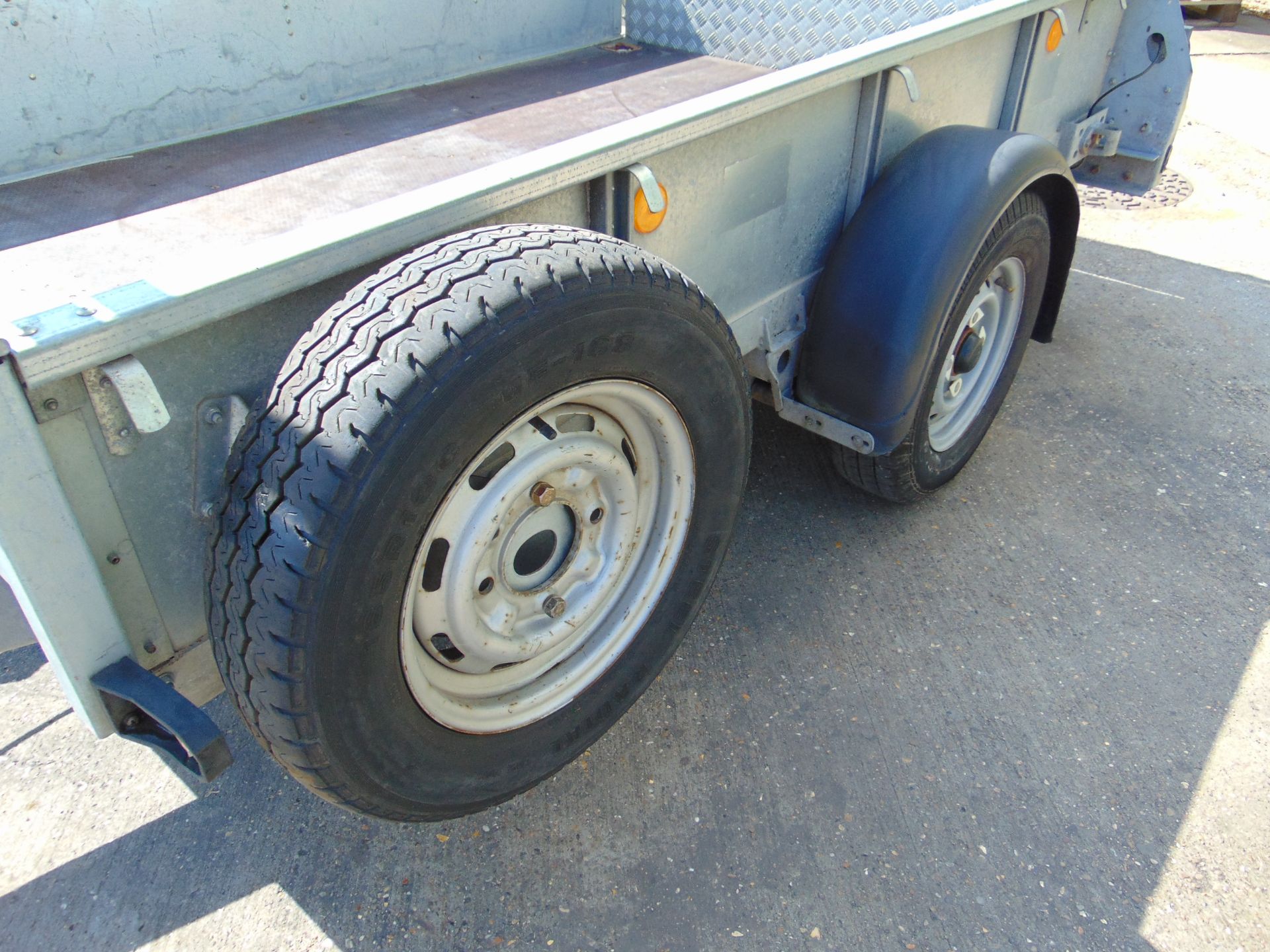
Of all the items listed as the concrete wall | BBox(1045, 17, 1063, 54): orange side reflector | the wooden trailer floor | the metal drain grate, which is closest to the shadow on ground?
the wooden trailer floor

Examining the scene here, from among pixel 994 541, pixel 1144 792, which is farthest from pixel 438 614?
pixel 994 541

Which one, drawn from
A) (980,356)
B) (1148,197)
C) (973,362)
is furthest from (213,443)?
(1148,197)

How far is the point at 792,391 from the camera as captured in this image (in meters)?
2.68

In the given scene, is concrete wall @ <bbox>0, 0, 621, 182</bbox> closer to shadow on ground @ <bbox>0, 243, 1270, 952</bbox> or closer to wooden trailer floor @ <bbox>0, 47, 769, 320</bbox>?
wooden trailer floor @ <bbox>0, 47, 769, 320</bbox>

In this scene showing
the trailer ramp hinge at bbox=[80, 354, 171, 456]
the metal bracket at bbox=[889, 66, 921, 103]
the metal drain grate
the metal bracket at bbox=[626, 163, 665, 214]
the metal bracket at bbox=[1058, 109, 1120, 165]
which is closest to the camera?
the trailer ramp hinge at bbox=[80, 354, 171, 456]

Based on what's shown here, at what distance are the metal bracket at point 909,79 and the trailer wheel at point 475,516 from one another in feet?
3.39

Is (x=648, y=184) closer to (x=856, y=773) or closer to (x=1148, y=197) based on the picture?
(x=856, y=773)

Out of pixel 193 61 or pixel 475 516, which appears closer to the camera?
pixel 475 516

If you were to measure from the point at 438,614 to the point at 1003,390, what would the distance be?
7.76 feet

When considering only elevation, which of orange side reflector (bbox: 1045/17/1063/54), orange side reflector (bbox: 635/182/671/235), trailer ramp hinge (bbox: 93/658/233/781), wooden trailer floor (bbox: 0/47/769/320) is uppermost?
orange side reflector (bbox: 1045/17/1063/54)

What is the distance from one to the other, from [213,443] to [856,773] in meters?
1.68

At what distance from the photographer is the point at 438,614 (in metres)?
1.78

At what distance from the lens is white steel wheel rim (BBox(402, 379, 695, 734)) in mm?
1737

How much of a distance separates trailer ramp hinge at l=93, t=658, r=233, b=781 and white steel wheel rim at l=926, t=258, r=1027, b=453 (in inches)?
86.3
